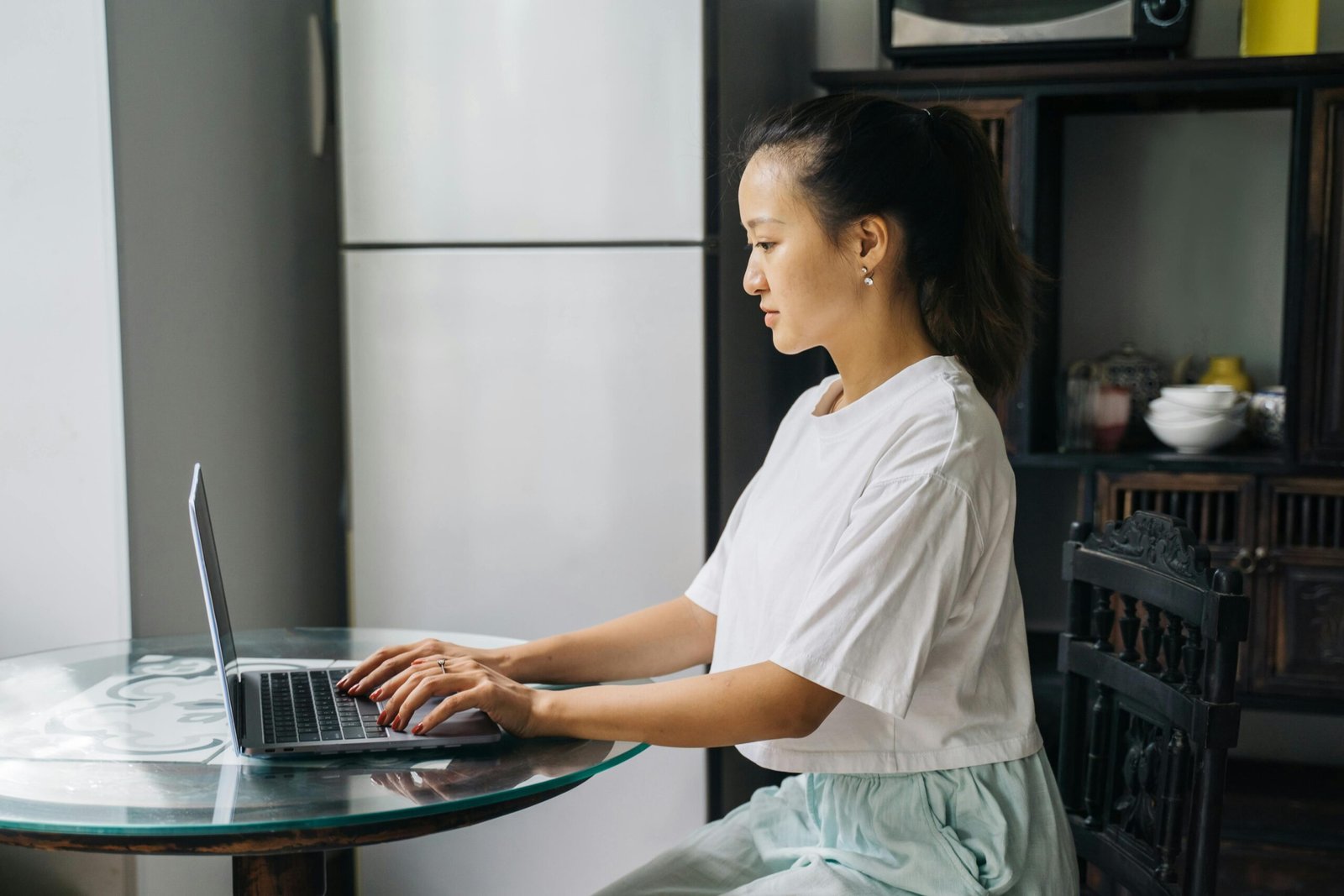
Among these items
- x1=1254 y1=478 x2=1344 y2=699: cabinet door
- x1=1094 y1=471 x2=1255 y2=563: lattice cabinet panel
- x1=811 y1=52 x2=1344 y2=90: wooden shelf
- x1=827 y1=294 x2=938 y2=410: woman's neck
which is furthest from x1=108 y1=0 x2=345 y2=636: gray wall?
x1=1254 y1=478 x2=1344 y2=699: cabinet door

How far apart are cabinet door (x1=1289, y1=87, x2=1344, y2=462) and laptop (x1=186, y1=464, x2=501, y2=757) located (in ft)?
5.57

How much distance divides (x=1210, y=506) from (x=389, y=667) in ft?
5.31

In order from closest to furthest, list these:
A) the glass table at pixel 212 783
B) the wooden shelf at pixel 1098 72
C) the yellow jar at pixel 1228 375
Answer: the glass table at pixel 212 783 < the wooden shelf at pixel 1098 72 < the yellow jar at pixel 1228 375

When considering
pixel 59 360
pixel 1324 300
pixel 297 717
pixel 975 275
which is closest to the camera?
pixel 297 717

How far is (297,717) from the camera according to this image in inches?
48.6

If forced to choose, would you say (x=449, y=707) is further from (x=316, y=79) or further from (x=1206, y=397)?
(x=1206, y=397)

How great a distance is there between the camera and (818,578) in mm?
1198

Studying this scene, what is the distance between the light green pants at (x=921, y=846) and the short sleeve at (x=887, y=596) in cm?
14

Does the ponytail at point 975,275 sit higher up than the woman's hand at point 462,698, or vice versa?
the ponytail at point 975,275

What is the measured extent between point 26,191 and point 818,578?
1311 millimetres

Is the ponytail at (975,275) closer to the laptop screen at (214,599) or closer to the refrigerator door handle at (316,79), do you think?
the laptop screen at (214,599)

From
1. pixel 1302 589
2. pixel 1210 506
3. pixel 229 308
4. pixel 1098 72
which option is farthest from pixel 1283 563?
pixel 229 308

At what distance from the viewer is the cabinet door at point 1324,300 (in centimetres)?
220

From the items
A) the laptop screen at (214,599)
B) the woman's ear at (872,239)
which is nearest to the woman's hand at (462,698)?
the laptop screen at (214,599)
